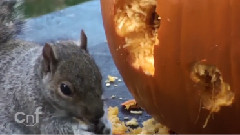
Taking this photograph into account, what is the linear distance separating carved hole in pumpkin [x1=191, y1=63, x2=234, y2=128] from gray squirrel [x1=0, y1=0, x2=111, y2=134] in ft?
0.93

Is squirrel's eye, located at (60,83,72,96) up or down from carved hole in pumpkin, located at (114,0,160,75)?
down

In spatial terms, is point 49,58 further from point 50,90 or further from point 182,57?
point 182,57

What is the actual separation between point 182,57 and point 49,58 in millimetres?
374

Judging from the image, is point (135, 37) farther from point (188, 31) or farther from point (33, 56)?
point (33, 56)

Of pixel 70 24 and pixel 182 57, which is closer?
pixel 182 57

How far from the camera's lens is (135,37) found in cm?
181

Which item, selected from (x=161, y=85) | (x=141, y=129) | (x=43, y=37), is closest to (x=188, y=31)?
(x=161, y=85)

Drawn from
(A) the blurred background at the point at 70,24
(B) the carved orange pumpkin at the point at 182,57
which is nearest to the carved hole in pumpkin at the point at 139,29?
(B) the carved orange pumpkin at the point at 182,57

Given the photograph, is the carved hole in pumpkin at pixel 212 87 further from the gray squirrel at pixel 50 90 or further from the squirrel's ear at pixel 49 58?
the squirrel's ear at pixel 49 58

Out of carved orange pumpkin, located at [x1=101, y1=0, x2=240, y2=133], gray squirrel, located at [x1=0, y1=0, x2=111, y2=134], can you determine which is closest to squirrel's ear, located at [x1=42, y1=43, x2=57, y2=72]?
gray squirrel, located at [x1=0, y1=0, x2=111, y2=134]

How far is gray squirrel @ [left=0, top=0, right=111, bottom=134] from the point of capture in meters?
1.59

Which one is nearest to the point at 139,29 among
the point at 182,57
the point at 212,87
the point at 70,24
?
the point at 182,57

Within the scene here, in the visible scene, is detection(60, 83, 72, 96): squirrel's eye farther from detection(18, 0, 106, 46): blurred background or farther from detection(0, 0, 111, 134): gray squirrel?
detection(18, 0, 106, 46): blurred background

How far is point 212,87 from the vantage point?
169 centimetres
